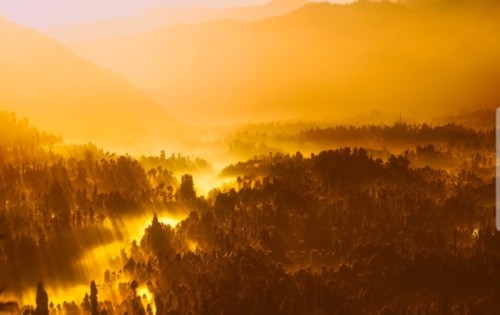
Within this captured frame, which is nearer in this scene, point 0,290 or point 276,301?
point 0,290

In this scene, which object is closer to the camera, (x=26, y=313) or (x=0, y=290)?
(x=0, y=290)

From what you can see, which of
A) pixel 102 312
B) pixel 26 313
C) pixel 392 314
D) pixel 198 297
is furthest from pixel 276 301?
pixel 26 313

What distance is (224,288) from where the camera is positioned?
655ft

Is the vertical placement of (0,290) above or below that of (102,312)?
above

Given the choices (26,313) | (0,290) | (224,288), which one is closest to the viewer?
(0,290)

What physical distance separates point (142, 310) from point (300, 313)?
55.3 metres

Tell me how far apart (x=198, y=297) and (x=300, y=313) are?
35750 mm

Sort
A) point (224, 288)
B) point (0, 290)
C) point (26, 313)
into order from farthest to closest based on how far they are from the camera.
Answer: point (224, 288), point (26, 313), point (0, 290)

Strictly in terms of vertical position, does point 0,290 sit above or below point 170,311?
above

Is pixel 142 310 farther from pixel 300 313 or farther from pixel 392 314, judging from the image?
pixel 392 314

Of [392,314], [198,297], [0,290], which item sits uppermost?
[0,290]

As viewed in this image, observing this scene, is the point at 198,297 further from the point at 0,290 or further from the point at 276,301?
the point at 0,290

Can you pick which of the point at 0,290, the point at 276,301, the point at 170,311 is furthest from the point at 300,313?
the point at 0,290

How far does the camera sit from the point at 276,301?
196 meters
